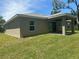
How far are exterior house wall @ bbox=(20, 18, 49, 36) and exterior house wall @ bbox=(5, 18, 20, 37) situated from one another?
948 mm

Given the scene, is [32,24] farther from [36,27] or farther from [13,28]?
[13,28]

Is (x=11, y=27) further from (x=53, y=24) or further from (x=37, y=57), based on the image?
(x=37, y=57)

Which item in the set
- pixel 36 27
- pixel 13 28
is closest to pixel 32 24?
Result: pixel 36 27

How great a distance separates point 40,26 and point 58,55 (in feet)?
45.6

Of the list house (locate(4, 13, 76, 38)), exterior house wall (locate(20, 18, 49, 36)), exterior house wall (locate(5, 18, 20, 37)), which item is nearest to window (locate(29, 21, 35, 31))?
house (locate(4, 13, 76, 38))

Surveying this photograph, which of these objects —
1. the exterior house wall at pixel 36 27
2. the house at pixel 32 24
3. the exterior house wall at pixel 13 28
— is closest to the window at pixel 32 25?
the house at pixel 32 24

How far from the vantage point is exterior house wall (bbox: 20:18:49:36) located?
22641mm

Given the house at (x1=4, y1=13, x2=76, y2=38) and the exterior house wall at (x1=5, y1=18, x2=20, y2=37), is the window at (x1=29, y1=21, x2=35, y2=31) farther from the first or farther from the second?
the exterior house wall at (x1=5, y1=18, x2=20, y2=37)

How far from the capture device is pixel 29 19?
23141 mm

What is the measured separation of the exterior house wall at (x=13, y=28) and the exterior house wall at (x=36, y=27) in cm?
95

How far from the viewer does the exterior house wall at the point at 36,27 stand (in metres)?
22.6

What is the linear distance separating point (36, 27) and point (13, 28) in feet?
13.1

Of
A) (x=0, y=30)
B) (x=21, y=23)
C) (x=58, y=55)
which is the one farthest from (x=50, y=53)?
(x=0, y=30)

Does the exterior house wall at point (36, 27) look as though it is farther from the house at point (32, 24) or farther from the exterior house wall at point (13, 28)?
the exterior house wall at point (13, 28)
